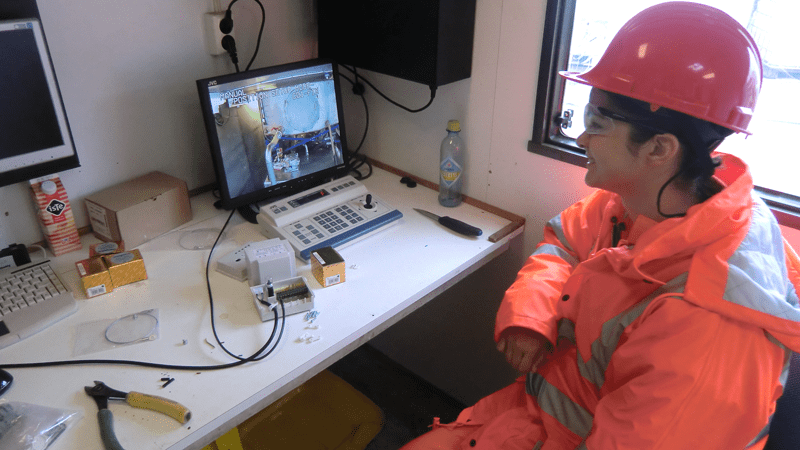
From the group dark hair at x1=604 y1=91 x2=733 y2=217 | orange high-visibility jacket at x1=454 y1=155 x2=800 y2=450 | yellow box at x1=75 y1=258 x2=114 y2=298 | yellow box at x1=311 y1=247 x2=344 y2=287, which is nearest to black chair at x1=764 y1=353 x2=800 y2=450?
orange high-visibility jacket at x1=454 y1=155 x2=800 y2=450

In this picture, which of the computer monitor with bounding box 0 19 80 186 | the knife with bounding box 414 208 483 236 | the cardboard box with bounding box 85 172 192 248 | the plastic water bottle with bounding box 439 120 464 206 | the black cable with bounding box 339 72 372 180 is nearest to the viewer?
the computer monitor with bounding box 0 19 80 186

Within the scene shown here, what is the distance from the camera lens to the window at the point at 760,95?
1168 millimetres

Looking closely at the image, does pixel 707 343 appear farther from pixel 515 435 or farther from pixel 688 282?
pixel 515 435

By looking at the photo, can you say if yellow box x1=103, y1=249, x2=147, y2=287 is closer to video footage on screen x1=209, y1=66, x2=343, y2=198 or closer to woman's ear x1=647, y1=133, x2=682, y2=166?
video footage on screen x1=209, y1=66, x2=343, y2=198

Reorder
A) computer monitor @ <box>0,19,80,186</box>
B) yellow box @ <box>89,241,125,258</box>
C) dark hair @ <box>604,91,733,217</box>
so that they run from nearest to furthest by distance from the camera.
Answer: dark hair @ <box>604,91,733,217</box> → computer monitor @ <box>0,19,80,186</box> → yellow box @ <box>89,241,125,258</box>

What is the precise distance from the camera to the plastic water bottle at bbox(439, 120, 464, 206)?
1688mm

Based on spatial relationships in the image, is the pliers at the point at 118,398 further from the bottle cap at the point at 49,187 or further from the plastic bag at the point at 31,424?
the bottle cap at the point at 49,187

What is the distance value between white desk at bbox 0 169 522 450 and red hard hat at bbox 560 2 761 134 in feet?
2.19

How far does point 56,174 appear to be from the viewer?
140cm

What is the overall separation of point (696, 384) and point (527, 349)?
0.41 metres

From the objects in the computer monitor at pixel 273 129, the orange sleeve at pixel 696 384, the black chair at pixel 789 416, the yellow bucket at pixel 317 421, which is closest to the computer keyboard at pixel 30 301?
the computer monitor at pixel 273 129

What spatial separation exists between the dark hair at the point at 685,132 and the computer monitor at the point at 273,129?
36.6 inches

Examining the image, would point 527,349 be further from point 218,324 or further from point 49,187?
point 49,187

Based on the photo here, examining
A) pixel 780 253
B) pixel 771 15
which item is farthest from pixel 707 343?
pixel 771 15
